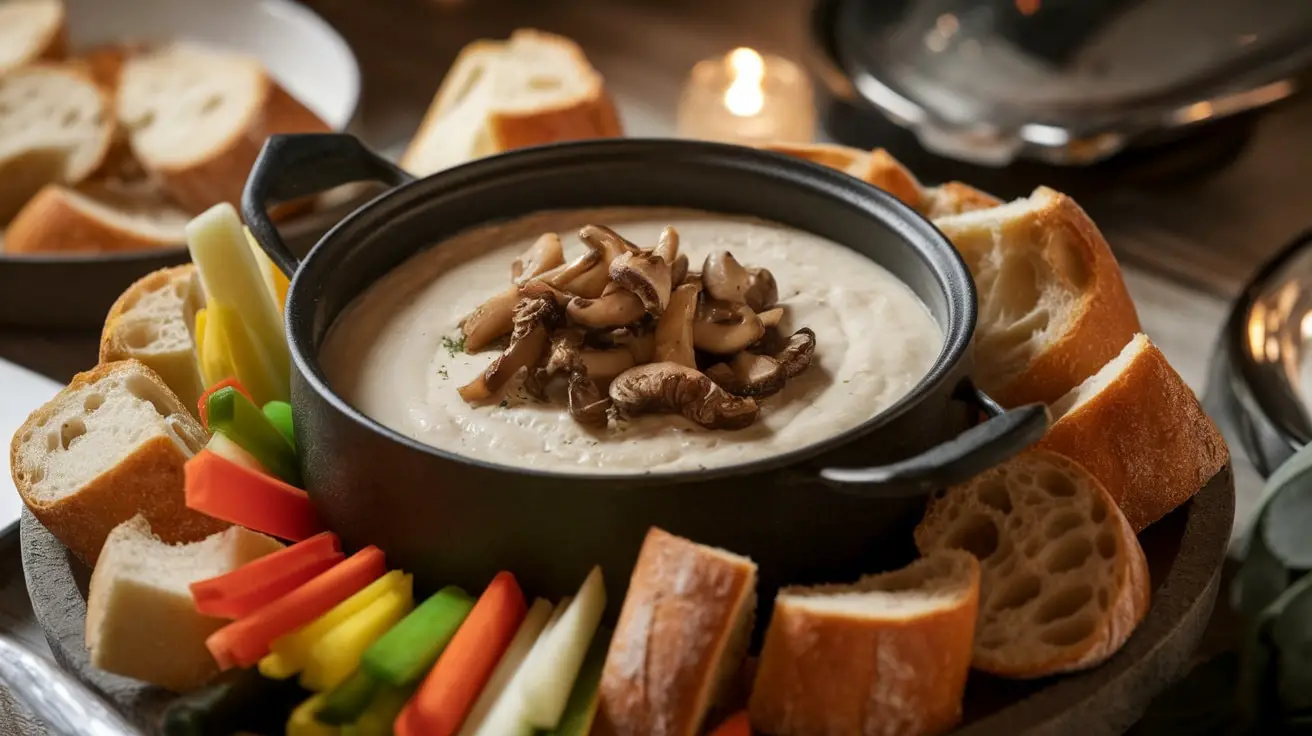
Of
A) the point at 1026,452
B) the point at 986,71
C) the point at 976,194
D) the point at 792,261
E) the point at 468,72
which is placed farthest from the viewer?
the point at 986,71

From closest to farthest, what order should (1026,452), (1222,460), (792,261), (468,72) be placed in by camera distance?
1. (1026,452)
2. (1222,460)
3. (792,261)
4. (468,72)

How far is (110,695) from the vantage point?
1.49 meters

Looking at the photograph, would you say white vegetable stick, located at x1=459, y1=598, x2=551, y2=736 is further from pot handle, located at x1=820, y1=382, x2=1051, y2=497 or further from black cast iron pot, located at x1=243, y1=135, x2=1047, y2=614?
pot handle, located at x1=820, y1=382, x2=1051, y2=497

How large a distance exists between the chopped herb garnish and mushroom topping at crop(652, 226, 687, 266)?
→ 0.97 feet

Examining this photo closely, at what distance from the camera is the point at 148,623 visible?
1.47 m

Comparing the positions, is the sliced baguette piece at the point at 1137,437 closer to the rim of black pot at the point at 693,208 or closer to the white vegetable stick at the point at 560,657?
the rim of black pot at the point at 693,208

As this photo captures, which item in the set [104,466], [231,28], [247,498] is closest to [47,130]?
[231,28]

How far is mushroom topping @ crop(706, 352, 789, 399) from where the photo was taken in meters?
1.70

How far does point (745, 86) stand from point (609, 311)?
1793 millimetres

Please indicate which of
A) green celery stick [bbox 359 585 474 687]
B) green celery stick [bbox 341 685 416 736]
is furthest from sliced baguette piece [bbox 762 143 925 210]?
green celery stick [bbox 341 685 416 736]

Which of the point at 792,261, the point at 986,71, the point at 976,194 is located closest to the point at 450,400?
the point at 792,261

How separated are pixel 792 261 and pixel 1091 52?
5.22 feet

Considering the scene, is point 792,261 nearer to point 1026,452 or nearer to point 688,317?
point 688,317

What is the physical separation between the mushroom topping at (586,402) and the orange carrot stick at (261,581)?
1.11 feet
